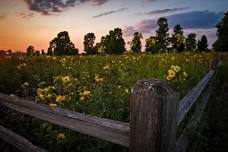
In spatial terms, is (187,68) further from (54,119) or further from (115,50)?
(115,50)

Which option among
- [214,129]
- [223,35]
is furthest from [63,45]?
[214,129]

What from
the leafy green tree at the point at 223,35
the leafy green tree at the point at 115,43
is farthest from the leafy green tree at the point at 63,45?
the leafy green tree at the point at 223,35

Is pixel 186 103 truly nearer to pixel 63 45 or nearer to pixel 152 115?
pixel 152 115

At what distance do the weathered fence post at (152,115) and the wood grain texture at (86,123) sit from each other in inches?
8.1

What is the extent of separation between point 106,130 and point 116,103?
116 inches

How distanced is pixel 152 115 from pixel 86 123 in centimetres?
82

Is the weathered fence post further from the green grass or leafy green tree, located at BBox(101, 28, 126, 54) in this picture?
leafy green tree, located at BBox(101, 28, 126, 54)

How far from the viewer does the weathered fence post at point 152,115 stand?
156 centimetres

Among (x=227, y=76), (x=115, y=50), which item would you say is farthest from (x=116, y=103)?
(x=115, y=50)

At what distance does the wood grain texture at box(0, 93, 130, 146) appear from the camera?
192 cm

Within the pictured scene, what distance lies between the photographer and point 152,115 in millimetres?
1576

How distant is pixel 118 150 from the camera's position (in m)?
3.56

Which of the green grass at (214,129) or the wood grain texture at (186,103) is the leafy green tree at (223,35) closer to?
the green grass at (214,129)

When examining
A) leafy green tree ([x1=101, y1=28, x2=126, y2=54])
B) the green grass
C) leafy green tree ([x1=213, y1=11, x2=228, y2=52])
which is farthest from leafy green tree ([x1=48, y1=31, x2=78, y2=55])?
the green grass
